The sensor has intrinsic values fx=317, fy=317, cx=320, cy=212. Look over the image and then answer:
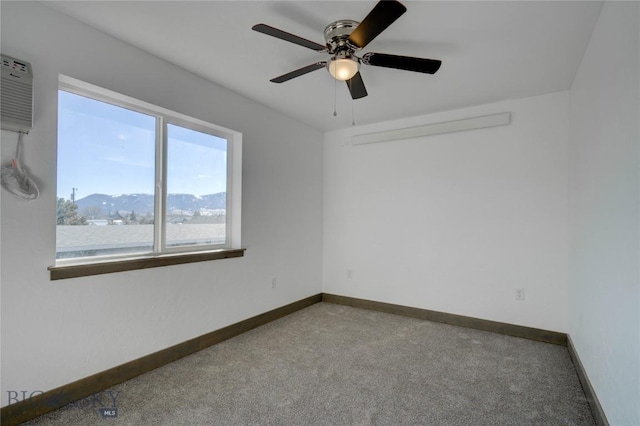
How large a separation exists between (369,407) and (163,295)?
1770mm

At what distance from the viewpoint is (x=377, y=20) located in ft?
5.29

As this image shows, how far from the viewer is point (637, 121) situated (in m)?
1.33

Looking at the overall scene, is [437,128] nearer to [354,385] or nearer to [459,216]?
[459,216]

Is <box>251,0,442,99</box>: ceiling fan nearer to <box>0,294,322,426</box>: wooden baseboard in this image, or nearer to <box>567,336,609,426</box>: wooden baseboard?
<box>567,336,609,426</box>: wooden baseboard

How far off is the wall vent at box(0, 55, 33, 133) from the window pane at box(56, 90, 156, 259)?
10.5 inches

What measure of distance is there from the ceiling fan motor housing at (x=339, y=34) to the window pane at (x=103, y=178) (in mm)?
1618

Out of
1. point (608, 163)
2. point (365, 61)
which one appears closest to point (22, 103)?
point (365, 61)

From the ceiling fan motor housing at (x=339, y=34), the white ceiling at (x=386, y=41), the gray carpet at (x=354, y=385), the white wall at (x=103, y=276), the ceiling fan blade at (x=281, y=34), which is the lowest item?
the gray carpet at (x=354, y=385)

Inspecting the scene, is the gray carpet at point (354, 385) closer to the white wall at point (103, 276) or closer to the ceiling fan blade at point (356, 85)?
the white wall at point (103, 276)

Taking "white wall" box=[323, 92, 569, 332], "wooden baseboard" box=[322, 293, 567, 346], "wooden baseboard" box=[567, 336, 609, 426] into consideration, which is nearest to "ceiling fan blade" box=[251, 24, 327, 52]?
"white wall" box=[323, 92, 569, 332]

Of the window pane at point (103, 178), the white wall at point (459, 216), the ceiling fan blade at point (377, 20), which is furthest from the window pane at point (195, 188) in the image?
the ceiling fan blade at point (377, 20)

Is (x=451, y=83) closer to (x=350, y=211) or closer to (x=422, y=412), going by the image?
(x=350, y=211)

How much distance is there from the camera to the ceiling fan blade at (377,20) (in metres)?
1.47

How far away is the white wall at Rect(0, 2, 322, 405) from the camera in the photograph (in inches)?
72.1
